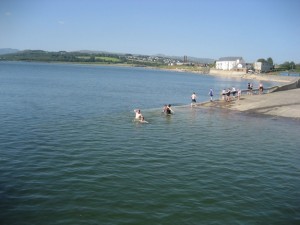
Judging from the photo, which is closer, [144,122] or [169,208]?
[169,208]

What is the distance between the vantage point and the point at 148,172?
20266mm

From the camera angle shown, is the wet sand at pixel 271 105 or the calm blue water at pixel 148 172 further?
the wet sand at pixel 271 105

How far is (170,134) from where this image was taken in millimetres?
30734

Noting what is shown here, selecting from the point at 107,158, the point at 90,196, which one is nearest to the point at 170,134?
the point at 107,158

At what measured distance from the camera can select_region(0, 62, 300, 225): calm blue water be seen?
15.0 metres

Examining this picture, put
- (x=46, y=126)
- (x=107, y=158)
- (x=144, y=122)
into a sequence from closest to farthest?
(x=107, y=158)
(x=46, y=126)
(x=144, y=122)

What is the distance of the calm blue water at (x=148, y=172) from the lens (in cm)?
1500

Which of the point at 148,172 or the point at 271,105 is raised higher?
the point at 271,105

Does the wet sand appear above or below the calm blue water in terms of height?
above

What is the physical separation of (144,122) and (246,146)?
12.2 meters

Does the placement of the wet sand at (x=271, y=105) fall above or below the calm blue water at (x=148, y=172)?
above

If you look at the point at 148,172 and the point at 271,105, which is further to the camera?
the point at 271,105

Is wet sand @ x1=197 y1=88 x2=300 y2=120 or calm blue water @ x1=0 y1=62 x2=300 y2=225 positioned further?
wet sand @ x1=197 y1=88 x2=300 y2=120

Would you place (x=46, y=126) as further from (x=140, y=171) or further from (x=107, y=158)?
(x=140, y=171)
